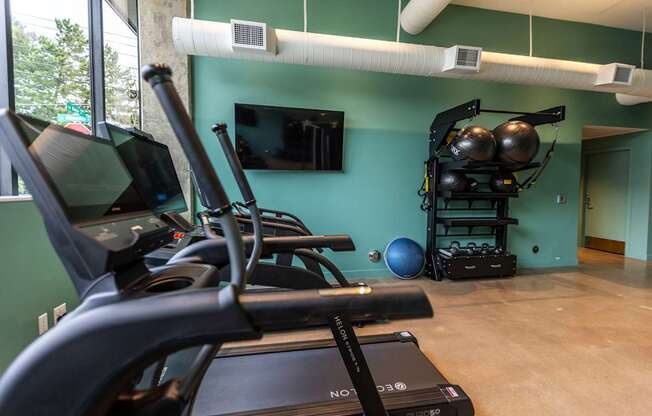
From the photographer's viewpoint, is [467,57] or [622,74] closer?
[467,57]

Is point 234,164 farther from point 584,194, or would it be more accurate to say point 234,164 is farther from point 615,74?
point 584,194

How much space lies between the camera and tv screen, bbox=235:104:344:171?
12.0ft

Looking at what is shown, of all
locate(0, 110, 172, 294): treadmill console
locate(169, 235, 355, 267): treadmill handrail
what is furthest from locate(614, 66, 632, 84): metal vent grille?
locate(0, 110, 172, 294): treadmill console

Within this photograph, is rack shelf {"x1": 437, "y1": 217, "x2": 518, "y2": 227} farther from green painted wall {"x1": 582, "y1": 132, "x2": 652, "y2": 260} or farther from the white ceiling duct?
green painted wall {"x1": 582, "y1": 132, "x2": 652, "y2": 260}

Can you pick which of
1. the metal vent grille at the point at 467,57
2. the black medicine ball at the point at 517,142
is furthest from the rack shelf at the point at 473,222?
the metal vent grille at the point at 467,57

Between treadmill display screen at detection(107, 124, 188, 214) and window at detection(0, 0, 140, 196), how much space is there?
921 millimetres

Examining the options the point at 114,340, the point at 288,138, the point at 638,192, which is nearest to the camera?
the point at 114,340

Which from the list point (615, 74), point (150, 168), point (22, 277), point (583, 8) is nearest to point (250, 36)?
point (150, 168)

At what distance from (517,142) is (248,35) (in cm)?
340

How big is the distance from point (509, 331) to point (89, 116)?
4.36 metres

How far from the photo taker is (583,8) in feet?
14.1

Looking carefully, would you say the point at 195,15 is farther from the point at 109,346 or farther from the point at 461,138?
the point at 109,346

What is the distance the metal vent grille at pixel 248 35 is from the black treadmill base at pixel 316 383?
110 inches

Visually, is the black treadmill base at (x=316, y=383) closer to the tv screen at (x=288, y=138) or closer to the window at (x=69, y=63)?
the window at (x=69, y=63)
